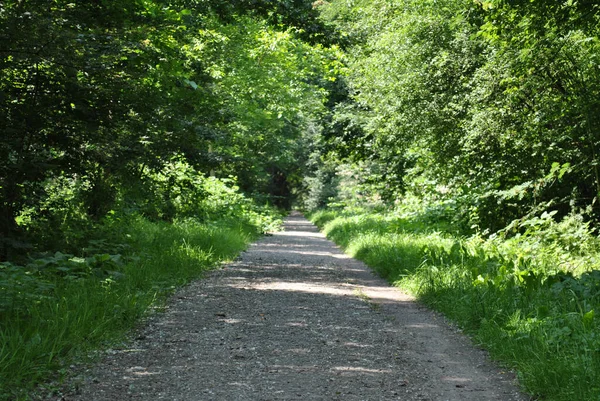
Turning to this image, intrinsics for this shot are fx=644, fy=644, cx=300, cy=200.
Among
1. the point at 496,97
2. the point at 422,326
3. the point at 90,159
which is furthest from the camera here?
the point at 496,97

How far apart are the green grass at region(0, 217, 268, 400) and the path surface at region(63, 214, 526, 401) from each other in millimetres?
312

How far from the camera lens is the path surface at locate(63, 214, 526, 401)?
17.3 ft

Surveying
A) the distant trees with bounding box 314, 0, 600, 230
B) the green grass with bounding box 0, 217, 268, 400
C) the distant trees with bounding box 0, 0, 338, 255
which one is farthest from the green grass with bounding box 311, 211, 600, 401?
the distant trees with bounding box 0, 0, 338, 255

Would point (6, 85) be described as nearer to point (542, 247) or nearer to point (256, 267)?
point (256, 267)

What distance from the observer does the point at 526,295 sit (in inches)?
311

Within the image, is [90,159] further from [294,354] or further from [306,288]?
[294,354]

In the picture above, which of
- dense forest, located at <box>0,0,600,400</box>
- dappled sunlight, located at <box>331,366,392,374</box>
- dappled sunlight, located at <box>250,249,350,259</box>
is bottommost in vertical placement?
dappled sunlight, located at <box>250,249,350,259</box>

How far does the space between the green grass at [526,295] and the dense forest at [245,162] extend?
0.13 feet

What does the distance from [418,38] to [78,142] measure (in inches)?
368

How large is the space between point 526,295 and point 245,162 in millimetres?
13361

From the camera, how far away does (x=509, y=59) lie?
12211mm

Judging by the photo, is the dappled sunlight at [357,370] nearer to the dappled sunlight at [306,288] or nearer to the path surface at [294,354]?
the path surface at [294,354]

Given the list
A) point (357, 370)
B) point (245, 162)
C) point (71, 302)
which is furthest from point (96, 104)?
point (245, 162)

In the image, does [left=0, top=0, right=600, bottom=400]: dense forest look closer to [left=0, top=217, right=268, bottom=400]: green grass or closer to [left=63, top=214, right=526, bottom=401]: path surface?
[left=0, top=217, right=268, bottom=400]: green grass
